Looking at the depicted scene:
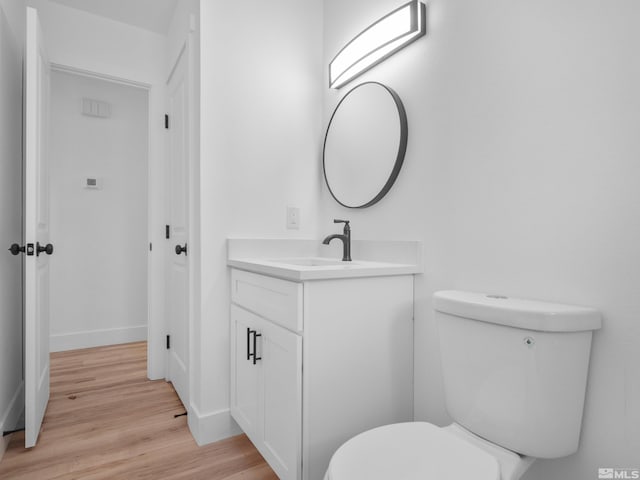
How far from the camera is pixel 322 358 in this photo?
1166 millimetres

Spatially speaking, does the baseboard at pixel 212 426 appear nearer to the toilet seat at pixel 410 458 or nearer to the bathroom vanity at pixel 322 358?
the bathroom vanity at pixel 322 358

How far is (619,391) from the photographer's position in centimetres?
85

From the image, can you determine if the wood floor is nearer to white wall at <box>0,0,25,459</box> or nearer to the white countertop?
white wall at <box>0,0,25,459</box>

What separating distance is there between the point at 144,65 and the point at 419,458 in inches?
106

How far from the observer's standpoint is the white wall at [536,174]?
2.78 ft

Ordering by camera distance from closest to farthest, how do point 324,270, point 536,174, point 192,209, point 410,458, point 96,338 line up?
point 410,458
point 536,174
point 324,270
point 192,209
point 96,338

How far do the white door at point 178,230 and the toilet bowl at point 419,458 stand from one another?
1.23m

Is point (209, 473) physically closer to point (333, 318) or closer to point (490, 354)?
point (333, 318)

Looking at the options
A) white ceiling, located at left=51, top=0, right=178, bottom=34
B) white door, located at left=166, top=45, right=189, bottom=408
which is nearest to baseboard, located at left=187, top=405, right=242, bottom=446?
white door, located at left=166, top=45, right=189, bottom=408

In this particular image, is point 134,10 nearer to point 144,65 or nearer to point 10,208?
point 144,65

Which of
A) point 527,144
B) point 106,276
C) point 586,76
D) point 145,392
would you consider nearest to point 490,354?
point 527,144

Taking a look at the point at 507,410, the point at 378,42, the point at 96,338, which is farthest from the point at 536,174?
the point at 96,338

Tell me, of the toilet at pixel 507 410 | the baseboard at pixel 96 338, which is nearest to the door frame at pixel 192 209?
the toilet at pixel 507 410

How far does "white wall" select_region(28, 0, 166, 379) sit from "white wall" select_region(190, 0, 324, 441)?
2.90 feet
